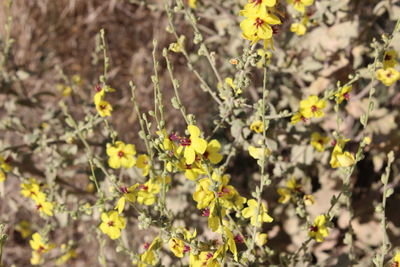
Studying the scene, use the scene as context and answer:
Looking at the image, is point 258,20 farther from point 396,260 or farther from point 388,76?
point 396,260

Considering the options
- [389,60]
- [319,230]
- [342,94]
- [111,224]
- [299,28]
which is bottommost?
[111,224]

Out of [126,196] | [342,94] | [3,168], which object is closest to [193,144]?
[126,196]

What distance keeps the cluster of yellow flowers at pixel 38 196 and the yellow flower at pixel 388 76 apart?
154cm

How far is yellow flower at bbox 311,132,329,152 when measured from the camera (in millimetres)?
2203

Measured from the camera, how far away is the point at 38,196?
210 cm

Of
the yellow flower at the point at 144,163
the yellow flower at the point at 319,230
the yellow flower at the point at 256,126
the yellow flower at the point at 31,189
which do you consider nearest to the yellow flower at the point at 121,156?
the yellow flower at the point at 144,163

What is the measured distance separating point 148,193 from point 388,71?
1144mm

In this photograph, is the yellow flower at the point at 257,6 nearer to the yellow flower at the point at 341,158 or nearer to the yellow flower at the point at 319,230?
the yellow flower at the point at 341,158

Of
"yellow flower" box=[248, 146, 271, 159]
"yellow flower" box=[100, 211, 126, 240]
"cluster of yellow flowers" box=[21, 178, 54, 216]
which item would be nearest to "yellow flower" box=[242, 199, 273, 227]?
"yellow flower" box=[248, 146, 271, 159]

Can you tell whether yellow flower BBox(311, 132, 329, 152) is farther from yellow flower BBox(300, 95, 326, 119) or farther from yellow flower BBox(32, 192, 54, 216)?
yellow flower BBox(32, 192, 54, 216)

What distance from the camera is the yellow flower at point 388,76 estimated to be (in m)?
2.00

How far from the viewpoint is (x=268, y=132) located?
85.0 inches

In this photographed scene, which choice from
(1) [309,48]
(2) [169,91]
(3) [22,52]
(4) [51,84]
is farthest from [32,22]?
(1) [309,48]

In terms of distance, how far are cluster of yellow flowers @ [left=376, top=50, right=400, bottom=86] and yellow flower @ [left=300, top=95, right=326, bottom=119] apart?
0.31 m
